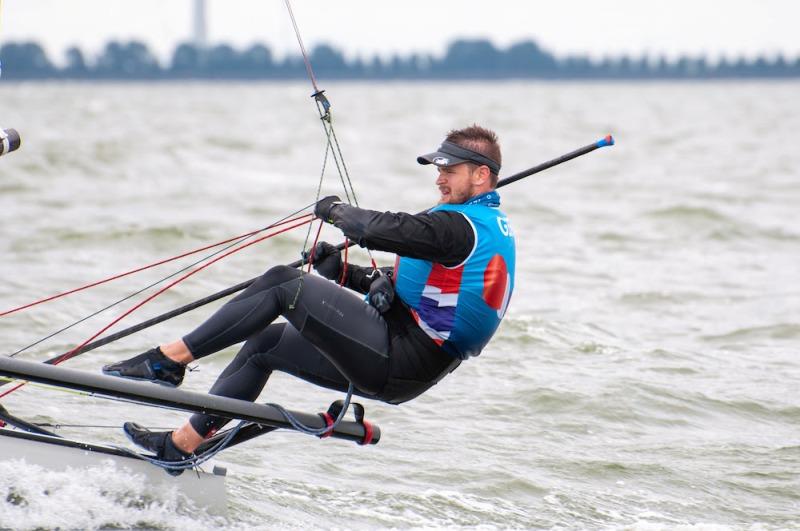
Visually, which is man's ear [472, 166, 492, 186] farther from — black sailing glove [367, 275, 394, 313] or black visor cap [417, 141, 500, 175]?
black sailing glove [367, 275, 394, 313]

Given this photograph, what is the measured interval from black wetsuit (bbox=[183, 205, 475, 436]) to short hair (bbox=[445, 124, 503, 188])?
10.2 inches

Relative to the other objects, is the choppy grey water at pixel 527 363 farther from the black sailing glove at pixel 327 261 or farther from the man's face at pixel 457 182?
the man's face at pixel 457 182

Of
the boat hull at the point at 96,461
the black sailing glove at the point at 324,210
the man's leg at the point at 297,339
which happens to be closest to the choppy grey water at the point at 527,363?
the boat hull at the point at 96,461

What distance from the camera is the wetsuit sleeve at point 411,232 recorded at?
3.93 metres

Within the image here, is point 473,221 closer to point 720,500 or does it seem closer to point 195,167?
point 720,500

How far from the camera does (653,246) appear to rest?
13016mm

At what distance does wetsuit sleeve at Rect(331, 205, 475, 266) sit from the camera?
3.93 m

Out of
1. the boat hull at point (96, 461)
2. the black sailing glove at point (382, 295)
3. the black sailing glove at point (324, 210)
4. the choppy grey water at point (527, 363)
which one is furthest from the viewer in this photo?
the choppy grey water at point (527, 363)

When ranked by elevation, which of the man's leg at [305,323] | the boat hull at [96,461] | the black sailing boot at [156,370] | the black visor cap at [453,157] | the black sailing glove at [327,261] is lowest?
the boat hull at [96,461]

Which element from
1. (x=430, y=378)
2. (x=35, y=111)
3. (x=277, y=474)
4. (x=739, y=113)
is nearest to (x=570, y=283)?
(x=277, y=474)

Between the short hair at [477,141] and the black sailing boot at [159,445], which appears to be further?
the black sailing boot at [159,445]

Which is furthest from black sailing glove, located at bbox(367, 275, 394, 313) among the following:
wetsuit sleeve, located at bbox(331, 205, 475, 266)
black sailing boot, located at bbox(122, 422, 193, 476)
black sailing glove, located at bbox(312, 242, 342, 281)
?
black sailing boot, located at bbox(122, 422, 193, 476)

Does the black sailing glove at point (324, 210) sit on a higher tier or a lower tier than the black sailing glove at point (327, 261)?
higher

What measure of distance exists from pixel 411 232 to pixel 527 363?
12.3 ft
